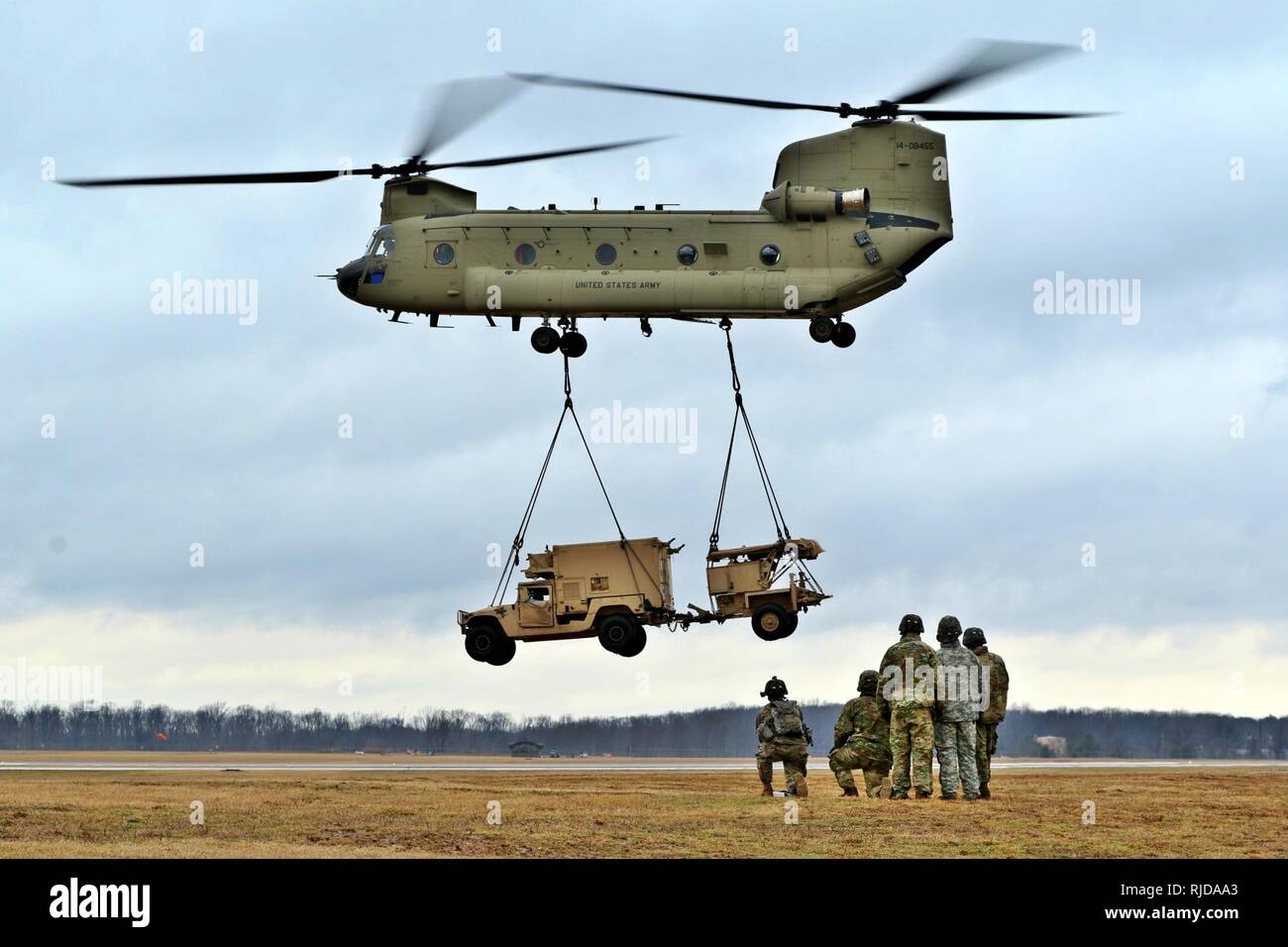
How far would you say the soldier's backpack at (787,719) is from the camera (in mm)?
27297

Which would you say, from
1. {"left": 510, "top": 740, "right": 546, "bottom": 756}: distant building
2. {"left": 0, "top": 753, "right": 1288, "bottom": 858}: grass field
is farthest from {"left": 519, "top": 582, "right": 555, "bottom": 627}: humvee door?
{"left": 510, "top": 740, "right": 546, "bottom": 756}: distant building

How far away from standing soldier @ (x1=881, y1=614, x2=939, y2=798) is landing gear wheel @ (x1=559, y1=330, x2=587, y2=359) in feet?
29.1

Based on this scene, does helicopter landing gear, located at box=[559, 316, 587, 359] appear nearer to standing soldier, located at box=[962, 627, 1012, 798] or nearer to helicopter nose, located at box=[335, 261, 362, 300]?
helicopter nose, located at box=[335, 261, 362, 300]

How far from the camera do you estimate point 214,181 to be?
105 feet

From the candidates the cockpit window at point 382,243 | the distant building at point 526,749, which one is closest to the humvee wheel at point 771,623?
the cockpit window at point 382,243

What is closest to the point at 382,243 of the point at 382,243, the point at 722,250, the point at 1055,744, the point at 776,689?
the point at 382,243

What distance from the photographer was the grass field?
20.1 meters

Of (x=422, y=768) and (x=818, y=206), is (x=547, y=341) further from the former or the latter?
(x=422, y=768)

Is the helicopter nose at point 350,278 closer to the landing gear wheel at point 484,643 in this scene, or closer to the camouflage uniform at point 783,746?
the landing gear wheel at point 484,643

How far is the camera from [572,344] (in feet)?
102

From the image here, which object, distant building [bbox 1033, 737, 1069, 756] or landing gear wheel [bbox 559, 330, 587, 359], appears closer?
→ landing gear wheel [bbox 559, 330, 587, 359]

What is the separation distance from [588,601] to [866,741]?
6.40m
